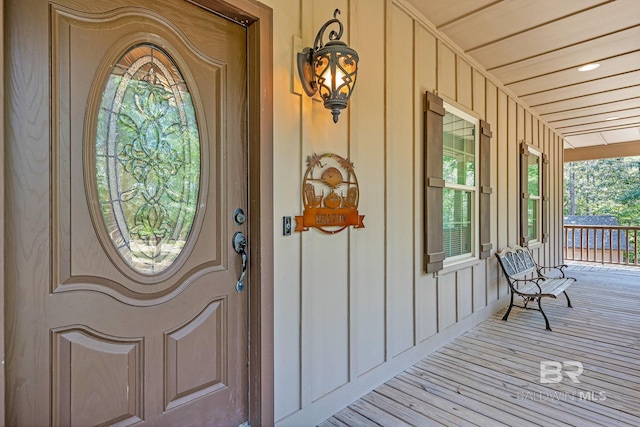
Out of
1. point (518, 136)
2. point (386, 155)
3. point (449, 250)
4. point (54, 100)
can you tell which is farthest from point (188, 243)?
point (518, 136)

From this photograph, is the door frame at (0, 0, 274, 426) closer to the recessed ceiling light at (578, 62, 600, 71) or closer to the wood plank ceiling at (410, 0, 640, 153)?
the wood plank ceiling at (410, 0, 640, 153)

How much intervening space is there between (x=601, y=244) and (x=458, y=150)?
6.92 meters

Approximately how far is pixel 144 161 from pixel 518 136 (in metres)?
4.95

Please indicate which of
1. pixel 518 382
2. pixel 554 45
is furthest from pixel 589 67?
pixel 518 382

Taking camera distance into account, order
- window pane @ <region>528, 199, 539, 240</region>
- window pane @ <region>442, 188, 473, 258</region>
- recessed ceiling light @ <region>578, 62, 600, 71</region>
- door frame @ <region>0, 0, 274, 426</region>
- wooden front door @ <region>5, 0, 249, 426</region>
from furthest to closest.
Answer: window pane @ <region>528, 199, 539, 240</region>, recessed ceiling light @ <region>578, 62, 600, 71</region>, window pane @ <region>442, 188, 473, 258</region>, door frame @ <region>0, 0, 274, 426</region>, wooden front door @ <region>5, 0, 249, 426</region>

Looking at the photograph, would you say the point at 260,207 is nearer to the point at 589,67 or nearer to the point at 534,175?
the point at 589,67

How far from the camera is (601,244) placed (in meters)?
7.91

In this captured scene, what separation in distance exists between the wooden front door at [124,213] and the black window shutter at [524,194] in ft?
14.6

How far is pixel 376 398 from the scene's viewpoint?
2225 millimetres

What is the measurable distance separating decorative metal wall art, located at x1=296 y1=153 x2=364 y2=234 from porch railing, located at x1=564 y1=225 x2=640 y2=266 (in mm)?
7971

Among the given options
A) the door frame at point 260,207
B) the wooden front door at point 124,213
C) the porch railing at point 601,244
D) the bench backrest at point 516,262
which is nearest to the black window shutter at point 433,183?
the bench backrest at point 516,262

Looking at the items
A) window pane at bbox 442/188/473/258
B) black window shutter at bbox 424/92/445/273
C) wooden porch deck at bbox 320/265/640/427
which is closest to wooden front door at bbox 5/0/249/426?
wooden porch deck at bbox 320/265/640/427

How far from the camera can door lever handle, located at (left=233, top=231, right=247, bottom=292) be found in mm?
1667

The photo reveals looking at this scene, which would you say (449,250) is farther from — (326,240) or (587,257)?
(587,257)
